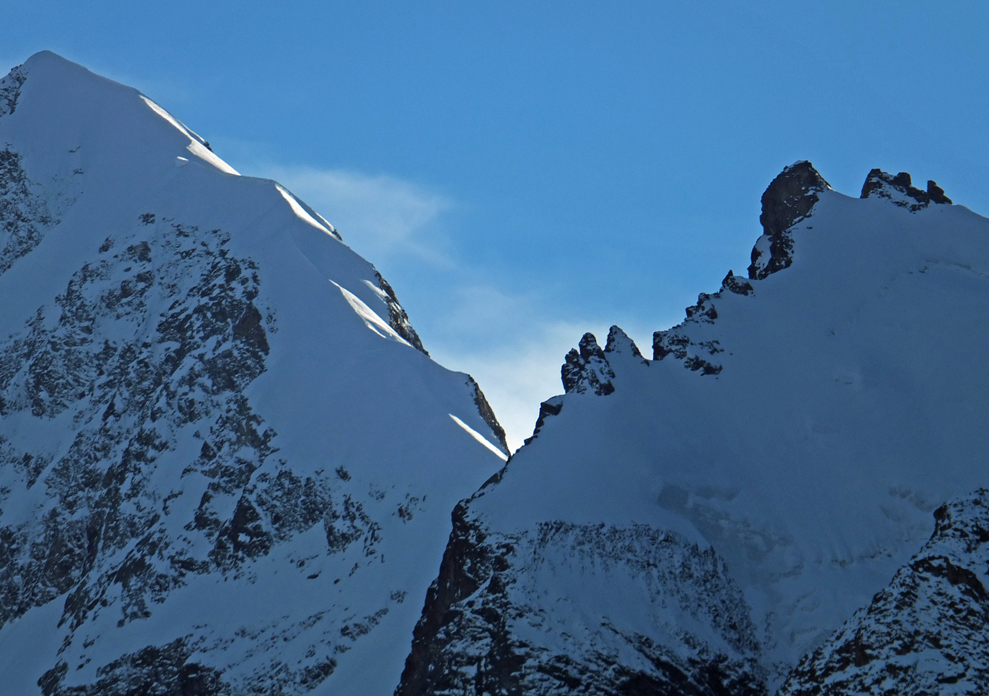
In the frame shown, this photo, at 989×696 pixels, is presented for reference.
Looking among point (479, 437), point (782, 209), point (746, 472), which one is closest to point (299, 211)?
point (479, 437)

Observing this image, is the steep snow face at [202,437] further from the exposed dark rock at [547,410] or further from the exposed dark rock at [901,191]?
the exposed dark rock at [901,191]

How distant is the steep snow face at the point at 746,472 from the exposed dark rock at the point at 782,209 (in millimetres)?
2958

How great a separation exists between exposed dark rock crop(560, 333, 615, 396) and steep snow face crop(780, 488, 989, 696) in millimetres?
39600

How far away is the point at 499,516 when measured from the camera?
67.5 meters

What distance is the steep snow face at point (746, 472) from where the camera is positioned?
61906mm

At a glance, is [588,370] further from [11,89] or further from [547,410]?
[11,89]

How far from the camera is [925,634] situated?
3534cm

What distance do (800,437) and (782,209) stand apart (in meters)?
30.2

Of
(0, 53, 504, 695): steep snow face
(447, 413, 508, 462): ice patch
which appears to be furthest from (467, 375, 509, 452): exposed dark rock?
(447, 413, 508, 462): ice patch

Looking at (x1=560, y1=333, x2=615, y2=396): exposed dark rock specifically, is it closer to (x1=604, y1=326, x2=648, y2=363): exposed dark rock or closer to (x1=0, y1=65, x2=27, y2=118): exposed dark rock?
(x1=604, y1=326, x2=648, y2=363): exposed dark rock

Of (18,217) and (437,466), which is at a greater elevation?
(18,217)

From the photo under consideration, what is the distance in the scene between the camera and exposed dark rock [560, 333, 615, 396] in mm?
77000

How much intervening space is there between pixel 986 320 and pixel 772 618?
94.3 feet

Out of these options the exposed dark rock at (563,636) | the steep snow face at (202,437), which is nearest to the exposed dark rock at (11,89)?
the steep snow face at (202,437)
